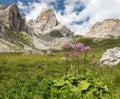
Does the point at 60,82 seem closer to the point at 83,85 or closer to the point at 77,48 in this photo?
the point at 83,85

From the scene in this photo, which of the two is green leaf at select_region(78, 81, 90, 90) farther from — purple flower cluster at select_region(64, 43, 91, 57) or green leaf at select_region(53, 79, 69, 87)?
purple flower cluster at select_region(64, 43, 91, 57)

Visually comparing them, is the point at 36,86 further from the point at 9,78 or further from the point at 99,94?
the point at 9,78

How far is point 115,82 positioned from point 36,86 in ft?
13.9

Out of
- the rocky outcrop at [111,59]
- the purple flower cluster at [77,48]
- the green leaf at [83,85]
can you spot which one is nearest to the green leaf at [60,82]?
the green leaf at [83,85]

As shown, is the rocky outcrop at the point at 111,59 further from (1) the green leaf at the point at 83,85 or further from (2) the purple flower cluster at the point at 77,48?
(1) the green leaf at the point at 83,85

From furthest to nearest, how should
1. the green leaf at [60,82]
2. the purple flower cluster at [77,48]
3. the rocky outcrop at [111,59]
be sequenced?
1. the rocky outcrop at [111,59]
2. the purple flower cluster at [77,48]
3. the green leaf at [60,82]

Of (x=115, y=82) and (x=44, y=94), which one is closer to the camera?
(x=44, y=94)

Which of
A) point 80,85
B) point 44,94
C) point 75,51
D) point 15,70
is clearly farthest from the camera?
point 15,70

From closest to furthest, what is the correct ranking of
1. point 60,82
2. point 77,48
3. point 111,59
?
1. point 60,82
2. point 77,48
3. point 111,59

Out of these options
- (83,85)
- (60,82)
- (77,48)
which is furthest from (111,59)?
(83,85)

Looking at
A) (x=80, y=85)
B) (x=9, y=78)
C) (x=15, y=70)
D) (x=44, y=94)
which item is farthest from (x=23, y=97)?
(x=15, y=70)

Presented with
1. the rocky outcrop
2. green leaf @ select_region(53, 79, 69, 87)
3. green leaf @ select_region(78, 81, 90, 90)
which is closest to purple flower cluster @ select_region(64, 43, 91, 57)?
green leaf @ select_region(53, 79, 69, 87)

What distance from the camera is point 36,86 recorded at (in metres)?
13.9

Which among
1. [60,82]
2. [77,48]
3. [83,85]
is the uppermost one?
[77,48]
